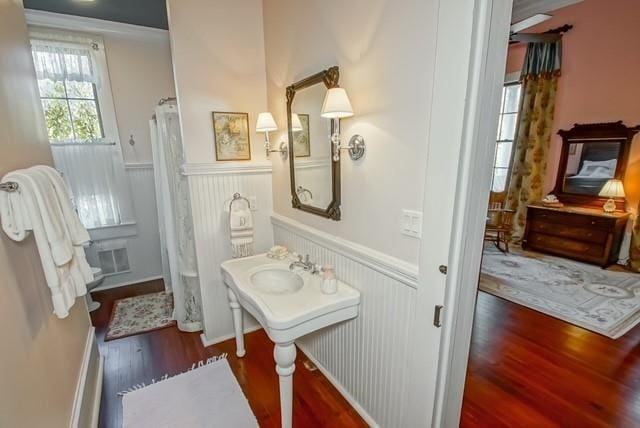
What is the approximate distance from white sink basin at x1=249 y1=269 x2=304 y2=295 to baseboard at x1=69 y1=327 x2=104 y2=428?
3.28 ft

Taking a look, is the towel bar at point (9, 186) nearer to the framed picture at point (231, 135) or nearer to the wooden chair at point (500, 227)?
the framed picture at point (231, 135)

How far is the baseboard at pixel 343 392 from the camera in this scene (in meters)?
1.69

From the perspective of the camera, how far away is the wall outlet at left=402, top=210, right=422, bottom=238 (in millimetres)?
1225

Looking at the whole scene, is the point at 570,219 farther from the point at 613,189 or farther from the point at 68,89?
the point at 68,89

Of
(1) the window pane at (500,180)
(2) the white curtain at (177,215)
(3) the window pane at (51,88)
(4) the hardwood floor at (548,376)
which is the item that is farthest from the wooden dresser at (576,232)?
(3) the window pane at (51,88)

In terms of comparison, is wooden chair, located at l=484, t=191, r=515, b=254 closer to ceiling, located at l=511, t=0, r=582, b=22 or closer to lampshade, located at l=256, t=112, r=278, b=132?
ceiling, located at l=511, t=0, r=582, b=22

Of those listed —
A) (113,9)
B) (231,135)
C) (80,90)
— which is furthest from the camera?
(80,90)

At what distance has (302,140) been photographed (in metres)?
1.96

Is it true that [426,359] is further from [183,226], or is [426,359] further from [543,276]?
[543,276]

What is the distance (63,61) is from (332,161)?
308 centimetres

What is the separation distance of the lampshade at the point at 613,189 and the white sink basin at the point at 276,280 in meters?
4.22

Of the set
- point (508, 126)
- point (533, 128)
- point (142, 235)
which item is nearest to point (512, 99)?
point (508, 126)

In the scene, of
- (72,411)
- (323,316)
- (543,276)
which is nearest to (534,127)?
(543,276)

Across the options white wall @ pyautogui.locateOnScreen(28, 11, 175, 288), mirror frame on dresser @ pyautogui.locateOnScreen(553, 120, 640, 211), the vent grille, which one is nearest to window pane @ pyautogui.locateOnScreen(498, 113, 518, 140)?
mirror frame on dresser @ pyautogui.locateOnScreen(553, 120, 640, 211)
